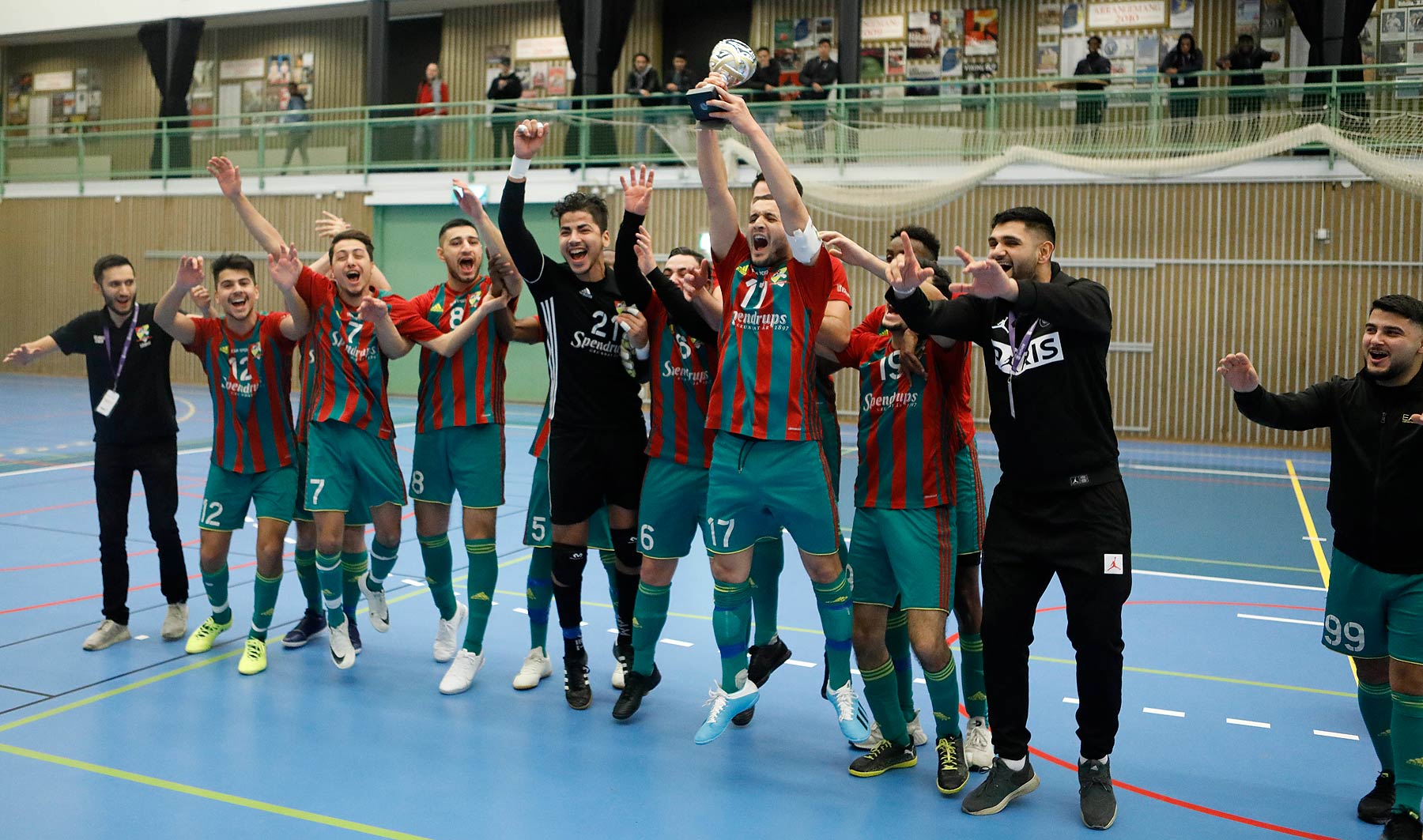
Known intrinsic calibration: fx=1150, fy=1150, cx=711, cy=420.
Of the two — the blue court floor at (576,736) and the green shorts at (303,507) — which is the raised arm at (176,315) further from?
the blue court floor at (576,736)

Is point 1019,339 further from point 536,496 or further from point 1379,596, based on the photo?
point 536,496

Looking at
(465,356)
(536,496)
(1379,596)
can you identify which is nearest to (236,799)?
(536,496)

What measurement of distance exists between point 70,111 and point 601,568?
27.1 metres

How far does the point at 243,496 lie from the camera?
245 inches

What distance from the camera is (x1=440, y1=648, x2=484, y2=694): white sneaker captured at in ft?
18.5

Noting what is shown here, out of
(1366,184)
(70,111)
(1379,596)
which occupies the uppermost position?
(70,111)

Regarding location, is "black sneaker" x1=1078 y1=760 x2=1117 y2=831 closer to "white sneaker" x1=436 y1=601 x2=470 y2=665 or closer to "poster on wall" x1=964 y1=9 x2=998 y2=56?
"white sneaker" x1=436 y1=601 x2=470 y2=665

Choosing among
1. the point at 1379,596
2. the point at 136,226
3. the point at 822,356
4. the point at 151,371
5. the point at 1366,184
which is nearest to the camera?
the point at 1379,596

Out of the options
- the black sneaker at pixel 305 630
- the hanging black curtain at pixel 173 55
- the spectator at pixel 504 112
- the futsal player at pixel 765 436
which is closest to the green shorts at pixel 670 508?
the futsal player at pixel 765 436

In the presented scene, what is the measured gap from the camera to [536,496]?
19.1ft

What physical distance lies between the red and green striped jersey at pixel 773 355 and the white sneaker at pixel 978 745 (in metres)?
1.47

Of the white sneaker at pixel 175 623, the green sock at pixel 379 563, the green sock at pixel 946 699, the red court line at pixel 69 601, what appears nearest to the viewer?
the green sock at pixel 946 699

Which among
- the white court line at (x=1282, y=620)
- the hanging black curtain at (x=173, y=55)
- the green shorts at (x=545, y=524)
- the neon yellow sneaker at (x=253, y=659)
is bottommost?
the white court line at (x=1282, y=620)

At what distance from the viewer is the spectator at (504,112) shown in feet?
64.3
